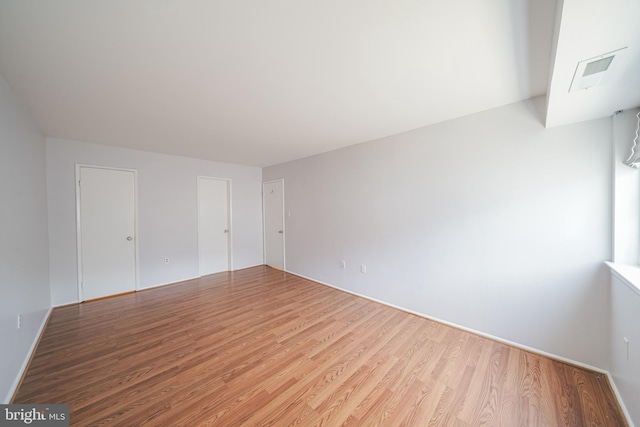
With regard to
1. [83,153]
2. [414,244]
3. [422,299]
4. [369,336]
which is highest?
[83,153]

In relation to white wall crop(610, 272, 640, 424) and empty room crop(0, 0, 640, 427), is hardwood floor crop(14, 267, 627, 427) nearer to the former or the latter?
empty room crop(0, 0, 640, 427)

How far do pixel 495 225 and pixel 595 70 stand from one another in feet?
4.40

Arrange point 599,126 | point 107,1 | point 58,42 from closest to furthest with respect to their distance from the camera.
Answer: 1. point 107,1
2. point 58,42
3. point 599,126

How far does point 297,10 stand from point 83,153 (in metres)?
3.95

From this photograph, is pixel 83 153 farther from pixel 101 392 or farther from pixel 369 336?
pixel 369 336

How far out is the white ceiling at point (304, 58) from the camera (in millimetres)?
1054

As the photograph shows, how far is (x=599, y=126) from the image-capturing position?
5.55ft

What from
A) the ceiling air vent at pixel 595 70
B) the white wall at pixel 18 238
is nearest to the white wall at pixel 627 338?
the ceiling air vent at pixel 595 70

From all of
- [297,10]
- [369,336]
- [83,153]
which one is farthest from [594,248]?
[83,153]

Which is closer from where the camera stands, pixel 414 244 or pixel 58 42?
pixel 58 42

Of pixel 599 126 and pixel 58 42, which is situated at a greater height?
pixel 58 42

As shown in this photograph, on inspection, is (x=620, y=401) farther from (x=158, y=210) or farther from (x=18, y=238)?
(x=158, y=210)

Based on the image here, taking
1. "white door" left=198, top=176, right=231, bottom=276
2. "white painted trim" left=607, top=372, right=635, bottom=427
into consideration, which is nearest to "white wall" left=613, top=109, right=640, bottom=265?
"white painted trim" left=607, top=372, right=635, bottom=427

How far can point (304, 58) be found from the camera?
4.69 feet
